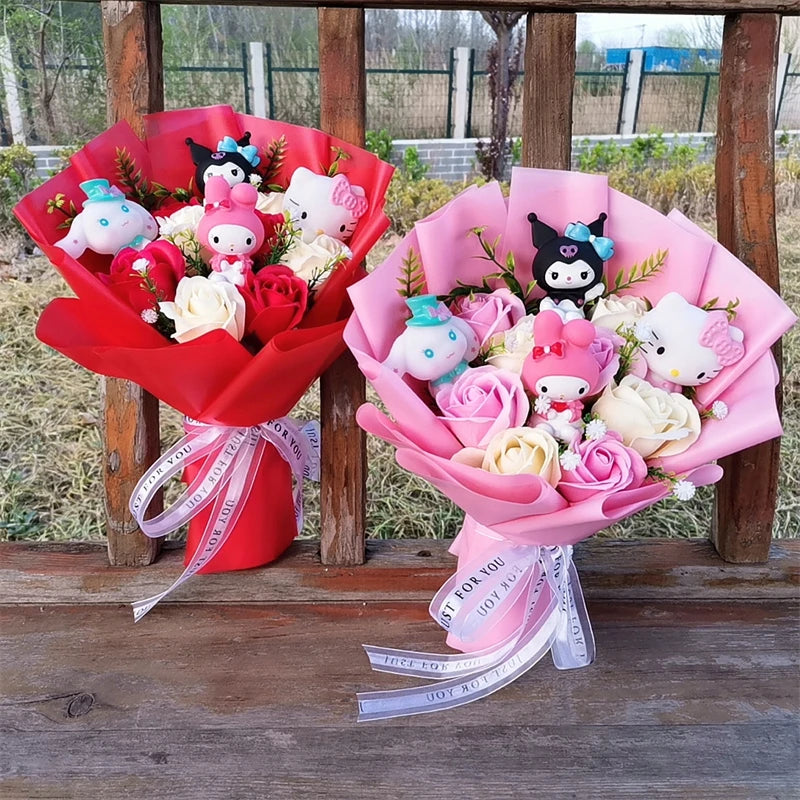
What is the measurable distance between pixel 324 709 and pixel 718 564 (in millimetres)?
727

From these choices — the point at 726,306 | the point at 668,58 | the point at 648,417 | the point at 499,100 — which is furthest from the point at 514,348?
the point at 668,58

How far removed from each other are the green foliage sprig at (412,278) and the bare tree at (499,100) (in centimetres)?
338

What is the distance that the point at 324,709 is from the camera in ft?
3.46

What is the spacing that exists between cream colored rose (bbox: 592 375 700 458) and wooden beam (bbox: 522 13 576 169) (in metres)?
0.46

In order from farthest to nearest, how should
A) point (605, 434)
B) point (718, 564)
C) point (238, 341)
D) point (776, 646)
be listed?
point (718, 564)
point (776, 646)
point (238, 341)
point (605, 434)

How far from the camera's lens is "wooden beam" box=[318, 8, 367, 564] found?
46.9 inches

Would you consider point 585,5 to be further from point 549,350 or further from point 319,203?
point 549,350

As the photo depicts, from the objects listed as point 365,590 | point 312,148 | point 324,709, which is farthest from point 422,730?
point 312,148

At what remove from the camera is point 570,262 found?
3.41 ft

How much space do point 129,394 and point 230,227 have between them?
367 millimetres

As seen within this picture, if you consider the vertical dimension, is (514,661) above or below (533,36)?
below

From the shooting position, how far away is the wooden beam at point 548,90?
121 cm

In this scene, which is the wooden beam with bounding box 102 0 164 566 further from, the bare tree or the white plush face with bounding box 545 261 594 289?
the bare tree

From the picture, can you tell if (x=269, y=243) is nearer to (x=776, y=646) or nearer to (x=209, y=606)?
(x=209, y=606)
